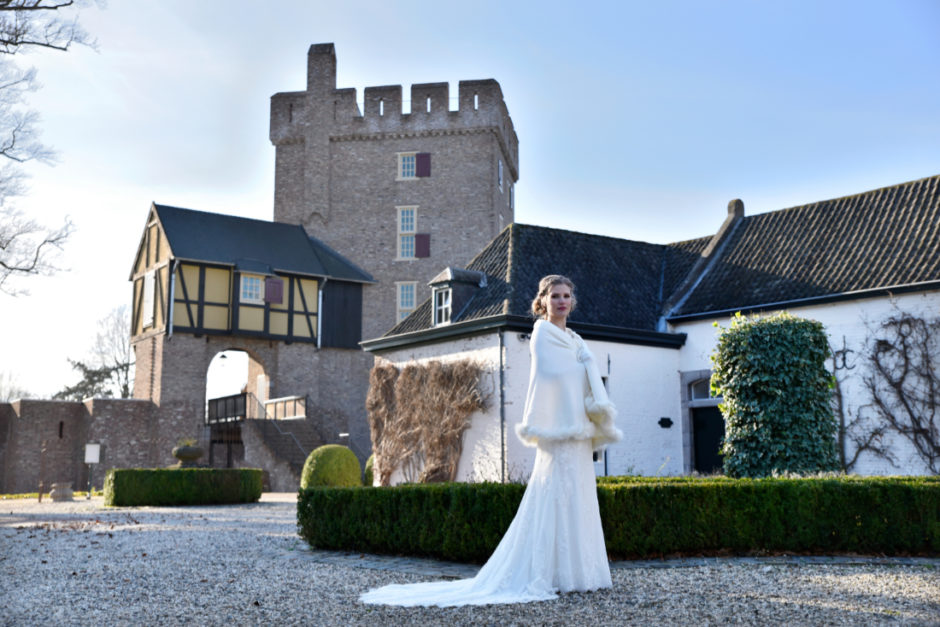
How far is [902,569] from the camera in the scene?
8.27m

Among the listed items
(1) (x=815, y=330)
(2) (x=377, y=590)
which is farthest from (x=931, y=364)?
(2) (x=377, y=590)

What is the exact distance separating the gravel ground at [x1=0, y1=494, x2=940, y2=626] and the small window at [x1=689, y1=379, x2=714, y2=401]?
9648mm

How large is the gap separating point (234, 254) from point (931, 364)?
74.6 feet

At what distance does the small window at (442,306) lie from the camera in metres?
18.2

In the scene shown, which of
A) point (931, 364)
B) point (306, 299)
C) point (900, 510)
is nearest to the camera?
point (900, 510)

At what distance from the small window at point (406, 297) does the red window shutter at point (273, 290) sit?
545 centimetres

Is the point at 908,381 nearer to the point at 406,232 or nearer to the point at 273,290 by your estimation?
the point at 273,290

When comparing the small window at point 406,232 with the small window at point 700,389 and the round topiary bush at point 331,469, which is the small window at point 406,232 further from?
the small window at point 700,389

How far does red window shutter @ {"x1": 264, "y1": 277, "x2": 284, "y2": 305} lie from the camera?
98.7 feet

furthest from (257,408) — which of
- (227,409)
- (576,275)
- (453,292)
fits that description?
(576,275)

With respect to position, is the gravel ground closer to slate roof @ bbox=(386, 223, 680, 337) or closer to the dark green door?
slate roof @ bbox=(386, 223, 680, 337)

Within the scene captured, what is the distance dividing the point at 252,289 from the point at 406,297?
6734 mm

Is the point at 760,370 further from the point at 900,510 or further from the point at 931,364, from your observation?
the point at 900,510

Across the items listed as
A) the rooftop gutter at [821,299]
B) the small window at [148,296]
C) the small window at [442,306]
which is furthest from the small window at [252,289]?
the rooftop gutter at [821,299]
